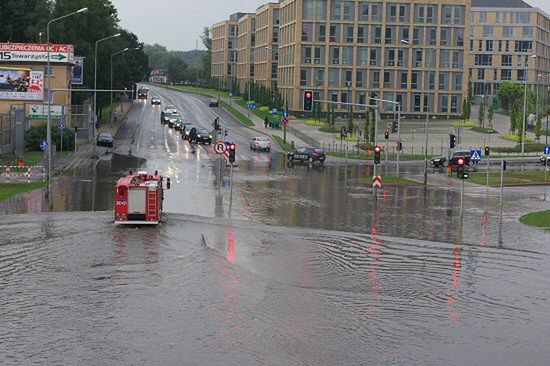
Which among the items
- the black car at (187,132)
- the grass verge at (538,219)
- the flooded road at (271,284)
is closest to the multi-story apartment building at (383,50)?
the black car at (187,132)

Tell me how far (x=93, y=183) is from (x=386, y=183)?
21.2 metres

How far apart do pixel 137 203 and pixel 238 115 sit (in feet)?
323

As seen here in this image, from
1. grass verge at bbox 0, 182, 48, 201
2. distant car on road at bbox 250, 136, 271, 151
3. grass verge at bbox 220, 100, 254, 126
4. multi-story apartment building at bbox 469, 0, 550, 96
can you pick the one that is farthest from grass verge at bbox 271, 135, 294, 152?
multi-story apartment building at bbox 469, 0, 550, 96

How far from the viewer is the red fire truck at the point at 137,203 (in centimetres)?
3400

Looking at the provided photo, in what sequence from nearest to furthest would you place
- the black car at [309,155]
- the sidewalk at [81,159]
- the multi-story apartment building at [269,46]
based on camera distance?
the sidewalk at [81,159] < the black car at [309,155] < the multi-story apartment building at [269,46]

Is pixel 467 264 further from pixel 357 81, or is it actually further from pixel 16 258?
pixel 357 81

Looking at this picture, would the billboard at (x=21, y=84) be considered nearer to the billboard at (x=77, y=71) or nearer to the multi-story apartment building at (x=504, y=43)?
the billboard at (x=77, y=71)

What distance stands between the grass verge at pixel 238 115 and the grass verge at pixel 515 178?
5520cm

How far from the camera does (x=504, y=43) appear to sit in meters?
176

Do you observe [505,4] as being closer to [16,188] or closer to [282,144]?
[282,144]

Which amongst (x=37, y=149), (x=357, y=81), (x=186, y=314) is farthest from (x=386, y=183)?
(x=357, y=81)

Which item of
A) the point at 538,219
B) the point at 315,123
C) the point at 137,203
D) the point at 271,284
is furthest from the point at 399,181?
the point at 315,123

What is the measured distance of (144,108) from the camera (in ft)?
458

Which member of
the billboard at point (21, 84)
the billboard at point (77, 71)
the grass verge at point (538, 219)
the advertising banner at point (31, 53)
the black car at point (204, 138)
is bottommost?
the grass verge at point (538, 219)
